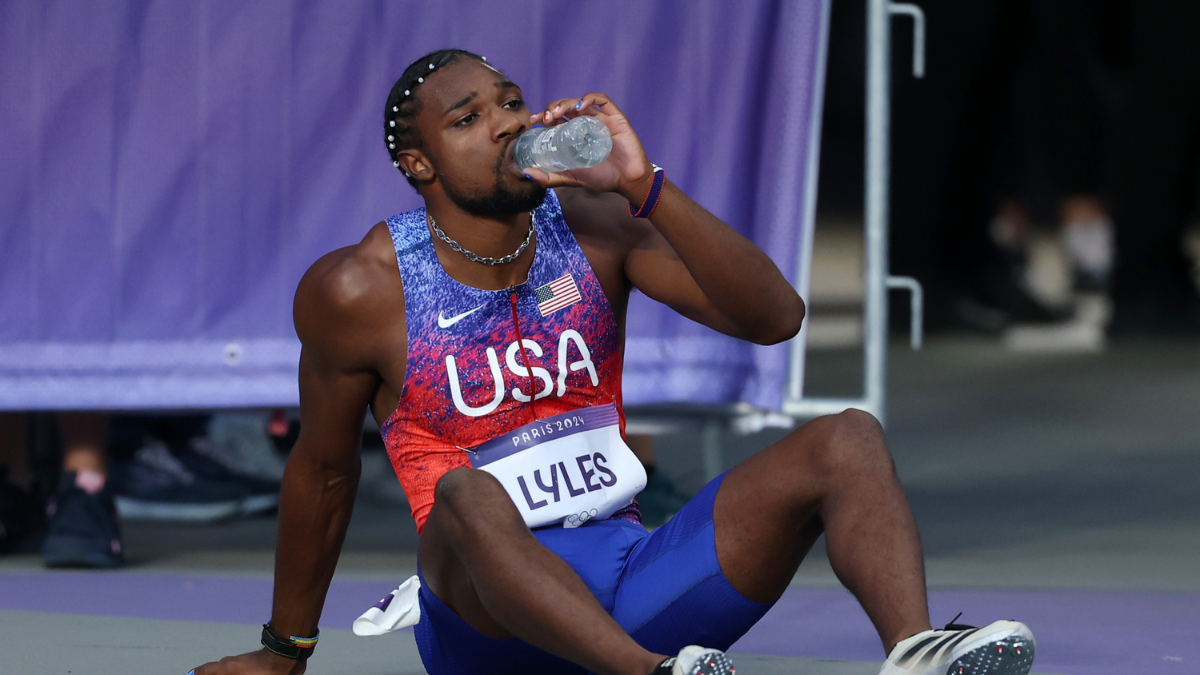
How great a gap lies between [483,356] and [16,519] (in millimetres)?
2475

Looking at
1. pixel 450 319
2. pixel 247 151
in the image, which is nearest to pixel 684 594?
pixel 450 319

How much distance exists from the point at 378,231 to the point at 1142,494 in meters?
3.55

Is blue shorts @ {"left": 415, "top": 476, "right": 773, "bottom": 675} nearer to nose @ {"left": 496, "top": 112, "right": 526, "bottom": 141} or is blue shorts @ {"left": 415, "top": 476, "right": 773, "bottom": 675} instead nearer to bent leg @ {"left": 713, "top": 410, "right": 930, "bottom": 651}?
bent leg @ {"left": 713, "top": 410, "right": 930, "bottom": 651}

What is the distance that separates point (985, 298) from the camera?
16.0 meters

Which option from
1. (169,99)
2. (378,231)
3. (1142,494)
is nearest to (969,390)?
(1142,494)

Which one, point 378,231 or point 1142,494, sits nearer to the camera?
point 378,231

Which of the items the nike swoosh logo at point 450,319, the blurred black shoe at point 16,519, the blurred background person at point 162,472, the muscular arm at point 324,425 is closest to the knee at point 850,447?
the nike swoosh logo at point 450,319

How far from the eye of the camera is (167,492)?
16.3 ft

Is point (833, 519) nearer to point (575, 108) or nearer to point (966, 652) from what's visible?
point (966, 652)

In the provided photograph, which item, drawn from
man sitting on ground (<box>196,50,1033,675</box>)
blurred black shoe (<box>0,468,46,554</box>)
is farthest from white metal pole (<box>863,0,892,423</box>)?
blurred black shoe (<box>0,468,46,554</box>)

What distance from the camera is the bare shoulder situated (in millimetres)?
2352

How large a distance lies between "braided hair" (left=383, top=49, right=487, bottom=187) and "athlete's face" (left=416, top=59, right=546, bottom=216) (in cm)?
2

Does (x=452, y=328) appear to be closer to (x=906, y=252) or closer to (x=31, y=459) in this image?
(x=31, y=459)

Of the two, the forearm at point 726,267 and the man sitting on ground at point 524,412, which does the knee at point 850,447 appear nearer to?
the man sitting on ground at point 524,412
